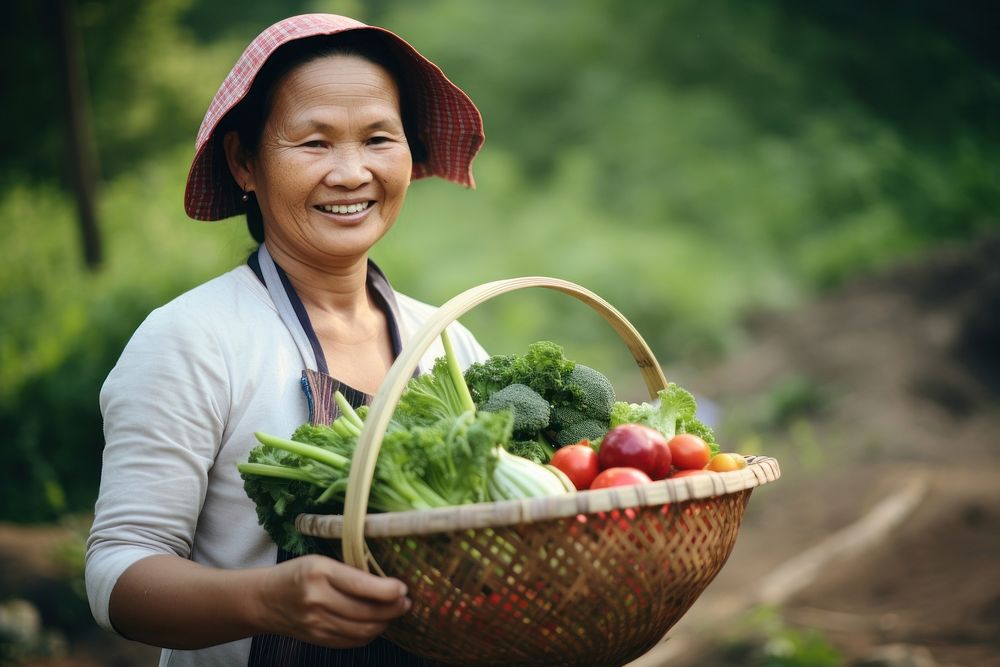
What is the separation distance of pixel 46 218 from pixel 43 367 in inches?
79.1

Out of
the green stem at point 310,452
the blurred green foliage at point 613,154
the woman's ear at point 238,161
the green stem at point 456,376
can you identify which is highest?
the blurred green foliage at point 613,154

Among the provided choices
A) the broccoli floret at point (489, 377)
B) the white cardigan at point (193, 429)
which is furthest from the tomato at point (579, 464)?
the white cardigan at point (193, 429)

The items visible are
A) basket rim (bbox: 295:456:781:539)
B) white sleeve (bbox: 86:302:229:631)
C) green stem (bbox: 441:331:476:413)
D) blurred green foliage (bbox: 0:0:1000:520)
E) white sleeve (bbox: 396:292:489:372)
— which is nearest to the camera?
basket rim (bbox: 295:456:781:539)

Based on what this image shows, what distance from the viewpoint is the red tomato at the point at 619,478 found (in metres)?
A: 1.68

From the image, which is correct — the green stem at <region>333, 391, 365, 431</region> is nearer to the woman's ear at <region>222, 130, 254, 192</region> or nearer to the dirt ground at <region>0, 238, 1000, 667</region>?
the woman's ear at <region>222, 130, 254, 192</region>

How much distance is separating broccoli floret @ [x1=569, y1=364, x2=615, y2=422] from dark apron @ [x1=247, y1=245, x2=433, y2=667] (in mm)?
482

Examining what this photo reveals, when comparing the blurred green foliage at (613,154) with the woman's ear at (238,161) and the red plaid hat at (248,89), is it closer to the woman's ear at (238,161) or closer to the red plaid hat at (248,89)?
the red plaid hat at (248,89)

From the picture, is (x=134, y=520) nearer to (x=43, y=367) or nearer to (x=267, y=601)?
(x=267, y=601)

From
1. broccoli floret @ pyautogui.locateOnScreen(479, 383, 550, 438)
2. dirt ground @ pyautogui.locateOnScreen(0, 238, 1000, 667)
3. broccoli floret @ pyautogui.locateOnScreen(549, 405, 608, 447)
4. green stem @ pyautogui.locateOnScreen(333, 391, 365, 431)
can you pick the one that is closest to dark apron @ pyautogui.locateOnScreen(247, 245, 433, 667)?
green stem @ pyautogui.locateOnScreen(333, 391, 365, 431)

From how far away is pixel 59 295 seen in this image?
6.47 metres

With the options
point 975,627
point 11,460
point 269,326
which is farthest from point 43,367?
point 975,627

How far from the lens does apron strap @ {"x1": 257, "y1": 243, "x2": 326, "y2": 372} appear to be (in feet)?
6.77

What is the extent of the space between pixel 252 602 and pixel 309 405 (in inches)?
19.7

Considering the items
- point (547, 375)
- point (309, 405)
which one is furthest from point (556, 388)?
point (309, 405)
